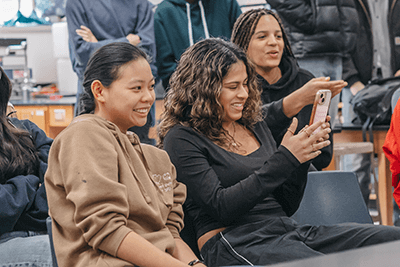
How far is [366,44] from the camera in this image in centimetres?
358

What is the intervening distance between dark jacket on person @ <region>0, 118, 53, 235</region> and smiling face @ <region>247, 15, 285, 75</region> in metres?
1.05

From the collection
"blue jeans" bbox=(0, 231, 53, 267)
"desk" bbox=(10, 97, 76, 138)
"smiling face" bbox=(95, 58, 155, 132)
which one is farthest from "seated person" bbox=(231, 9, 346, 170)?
"desk" bbox=(10, 97, 76, 138)

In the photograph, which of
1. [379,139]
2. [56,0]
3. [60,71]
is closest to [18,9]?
[56,0]

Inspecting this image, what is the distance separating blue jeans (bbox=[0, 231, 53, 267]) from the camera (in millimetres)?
1263

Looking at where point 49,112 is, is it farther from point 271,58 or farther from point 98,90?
point 98,90

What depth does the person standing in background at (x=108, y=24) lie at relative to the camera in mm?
2754

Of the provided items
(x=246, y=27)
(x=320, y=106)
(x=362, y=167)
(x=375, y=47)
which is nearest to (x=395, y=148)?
(x=320, y=106)

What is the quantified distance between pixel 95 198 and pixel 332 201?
1087 mm

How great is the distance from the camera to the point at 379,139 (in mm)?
2900

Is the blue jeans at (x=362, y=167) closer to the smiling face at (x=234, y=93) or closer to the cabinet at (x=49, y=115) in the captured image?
the smiling face at (x=234, y=93)

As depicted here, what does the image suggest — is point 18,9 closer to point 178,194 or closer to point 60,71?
point 60,71

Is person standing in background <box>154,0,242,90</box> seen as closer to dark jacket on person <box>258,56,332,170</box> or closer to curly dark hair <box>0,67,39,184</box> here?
dark jacket on person <box>258,56,332,170</box>

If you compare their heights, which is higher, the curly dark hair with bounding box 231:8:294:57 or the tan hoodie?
the curly dark hair with bounding box 231:8:294:57

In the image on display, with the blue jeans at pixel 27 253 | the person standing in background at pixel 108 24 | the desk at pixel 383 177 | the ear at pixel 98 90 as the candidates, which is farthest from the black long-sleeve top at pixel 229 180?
the desk at pixel 383 177
